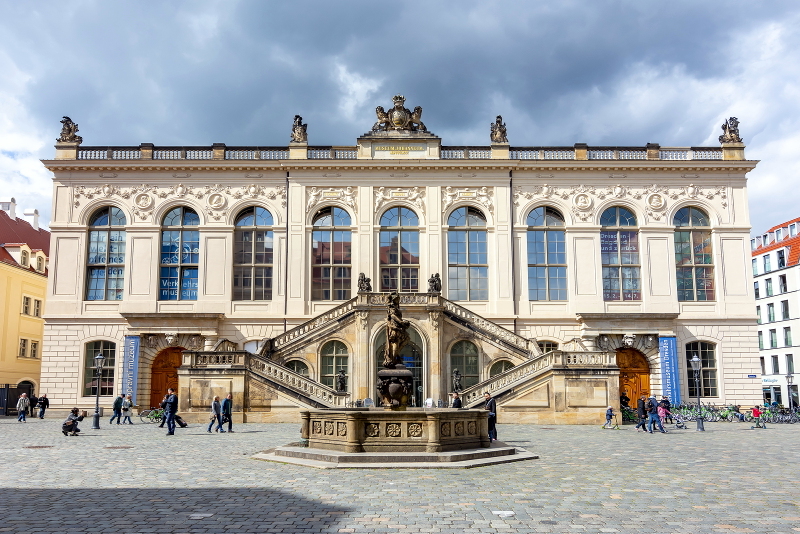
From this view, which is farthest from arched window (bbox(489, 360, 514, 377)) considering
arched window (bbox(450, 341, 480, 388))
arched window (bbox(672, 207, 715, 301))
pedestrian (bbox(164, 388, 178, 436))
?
pedestrian (bbox(164, 388, 178, 436))

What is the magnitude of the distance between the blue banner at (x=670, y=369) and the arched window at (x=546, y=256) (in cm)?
557

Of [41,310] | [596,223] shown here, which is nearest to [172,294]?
[41,310]

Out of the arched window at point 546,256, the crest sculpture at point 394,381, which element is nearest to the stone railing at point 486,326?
the arched window at point 546,256

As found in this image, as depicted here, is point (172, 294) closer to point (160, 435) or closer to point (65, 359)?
point (65, 359)

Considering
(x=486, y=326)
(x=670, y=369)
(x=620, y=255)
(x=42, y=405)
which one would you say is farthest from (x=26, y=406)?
(x=670, y=369)

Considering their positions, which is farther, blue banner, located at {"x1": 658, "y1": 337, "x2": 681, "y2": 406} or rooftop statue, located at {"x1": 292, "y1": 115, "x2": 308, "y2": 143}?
rooftop statue, located at {"x1": 292, "y1": 115, "x2": 308, "y2": 143}

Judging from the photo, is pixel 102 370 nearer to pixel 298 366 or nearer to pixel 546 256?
pixel 298 366

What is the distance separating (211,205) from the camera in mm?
37406

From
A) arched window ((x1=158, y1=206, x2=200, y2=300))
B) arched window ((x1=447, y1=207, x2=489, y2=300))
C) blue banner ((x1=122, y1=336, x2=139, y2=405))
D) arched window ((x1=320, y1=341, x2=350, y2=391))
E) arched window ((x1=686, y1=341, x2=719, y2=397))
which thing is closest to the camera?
arched window ((x1=320, y1=341, x2=350, y2=391))

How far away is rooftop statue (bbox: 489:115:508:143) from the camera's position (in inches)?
1511

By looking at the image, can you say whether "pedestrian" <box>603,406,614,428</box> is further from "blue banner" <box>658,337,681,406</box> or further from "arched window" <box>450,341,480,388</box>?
"blue banner" <box>658,337,681,406</box>

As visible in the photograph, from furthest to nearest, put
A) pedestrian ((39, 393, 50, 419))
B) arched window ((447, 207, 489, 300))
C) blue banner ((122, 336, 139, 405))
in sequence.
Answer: arched window ((447, 207, 489, 300)) → blue banner ((122, 336, 139, 405)) → pedestrian ((39, 393, 50, 419))

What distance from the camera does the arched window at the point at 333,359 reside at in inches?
1303

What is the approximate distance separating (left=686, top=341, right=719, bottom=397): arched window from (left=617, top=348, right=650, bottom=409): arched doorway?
7.37 ft
